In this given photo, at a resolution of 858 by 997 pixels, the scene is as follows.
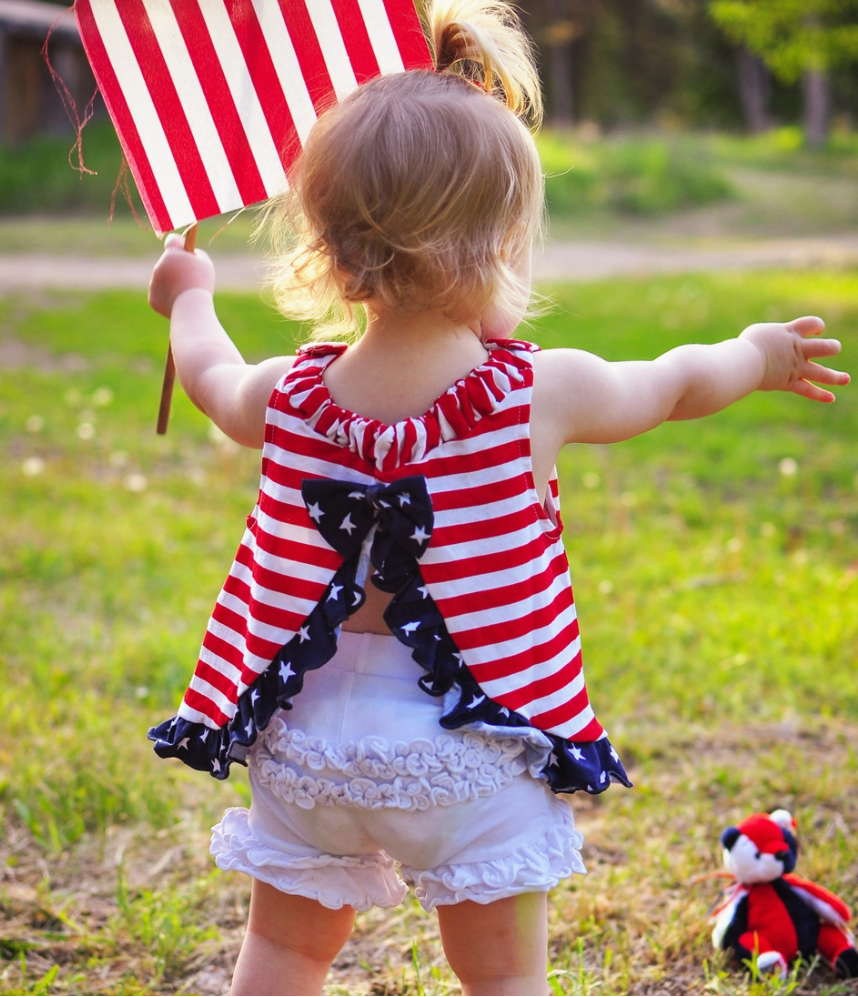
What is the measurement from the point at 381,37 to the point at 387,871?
1.28 m

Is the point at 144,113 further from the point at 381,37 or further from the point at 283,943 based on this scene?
the point at 283,943

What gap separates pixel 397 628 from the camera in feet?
4.39

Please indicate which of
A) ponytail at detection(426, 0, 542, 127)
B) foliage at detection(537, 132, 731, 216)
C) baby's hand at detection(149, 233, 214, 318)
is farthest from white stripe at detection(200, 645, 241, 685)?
foliage at detection(537, 132, 731, 216)

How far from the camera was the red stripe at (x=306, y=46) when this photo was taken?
6.05 feet

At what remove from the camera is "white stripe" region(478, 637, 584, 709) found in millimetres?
1353

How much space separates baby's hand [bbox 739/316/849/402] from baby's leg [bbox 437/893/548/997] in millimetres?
792

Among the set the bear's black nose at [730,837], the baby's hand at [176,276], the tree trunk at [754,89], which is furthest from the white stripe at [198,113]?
the tree trunk at [754,89]

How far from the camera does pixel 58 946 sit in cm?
202

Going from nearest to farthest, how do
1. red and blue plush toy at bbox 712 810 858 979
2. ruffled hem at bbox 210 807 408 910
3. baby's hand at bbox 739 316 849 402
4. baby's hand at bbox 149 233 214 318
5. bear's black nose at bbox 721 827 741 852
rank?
ruffled hem at bbox 210 807 408 910, baby's hand at bbox 739 316 849 402, baby's hand at bbox 149 233 214 318, red and blue plush toy at bbox 712 810 858 979, bear's black nose at bbox 721 827 741 852

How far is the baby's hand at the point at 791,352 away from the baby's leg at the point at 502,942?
79 centimetres

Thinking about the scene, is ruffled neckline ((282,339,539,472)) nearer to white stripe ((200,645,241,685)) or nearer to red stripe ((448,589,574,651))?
red stripe ((448,589,574,651))

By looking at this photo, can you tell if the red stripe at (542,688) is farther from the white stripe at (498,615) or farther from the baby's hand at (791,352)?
the baby's hand at (791,352)

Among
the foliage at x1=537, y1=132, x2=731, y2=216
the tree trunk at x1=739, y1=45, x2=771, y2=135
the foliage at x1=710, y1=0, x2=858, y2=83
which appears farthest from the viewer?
the tree trunk at x1=739, y1=45, x2=771, y2=135

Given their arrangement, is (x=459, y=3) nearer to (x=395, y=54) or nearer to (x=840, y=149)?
(x=395, y=54)
